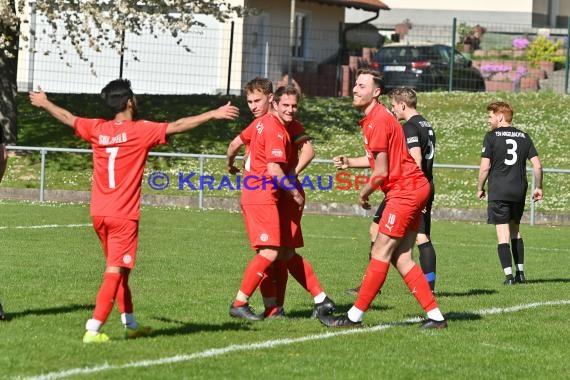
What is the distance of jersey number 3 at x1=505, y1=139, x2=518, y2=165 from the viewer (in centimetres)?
1505

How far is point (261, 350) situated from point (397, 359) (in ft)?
3.00

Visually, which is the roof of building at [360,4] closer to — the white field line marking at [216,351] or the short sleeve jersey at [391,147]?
the white field line marking at [216,351]

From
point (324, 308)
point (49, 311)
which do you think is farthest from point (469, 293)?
point (49, 311)

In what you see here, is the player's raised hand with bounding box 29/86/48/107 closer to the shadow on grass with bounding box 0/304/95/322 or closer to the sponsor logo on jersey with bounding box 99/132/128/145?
the sponsor logo on jersey with bounding box 99/132/128/145

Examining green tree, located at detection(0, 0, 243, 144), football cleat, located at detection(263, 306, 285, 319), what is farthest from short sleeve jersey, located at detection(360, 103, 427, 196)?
green tree, located at detection(0, 0, 243, 144)

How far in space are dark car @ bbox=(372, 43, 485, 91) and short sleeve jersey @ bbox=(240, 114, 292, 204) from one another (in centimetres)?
2715

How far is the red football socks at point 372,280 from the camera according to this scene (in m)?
10.0

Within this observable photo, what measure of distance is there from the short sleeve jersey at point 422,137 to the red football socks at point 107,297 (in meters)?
4.20

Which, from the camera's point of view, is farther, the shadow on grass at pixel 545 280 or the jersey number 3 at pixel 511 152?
the jersey number 3 at pixel 511 152

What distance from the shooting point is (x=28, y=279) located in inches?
517

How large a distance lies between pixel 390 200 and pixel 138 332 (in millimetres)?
2142

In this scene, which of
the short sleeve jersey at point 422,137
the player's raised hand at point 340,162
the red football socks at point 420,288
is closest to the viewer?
the red football socks at point 420,288

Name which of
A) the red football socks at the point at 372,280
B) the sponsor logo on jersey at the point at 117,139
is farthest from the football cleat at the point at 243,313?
the sponsor logo on jersey at the point at 117,139

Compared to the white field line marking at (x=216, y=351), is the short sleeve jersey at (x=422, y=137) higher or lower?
higher
